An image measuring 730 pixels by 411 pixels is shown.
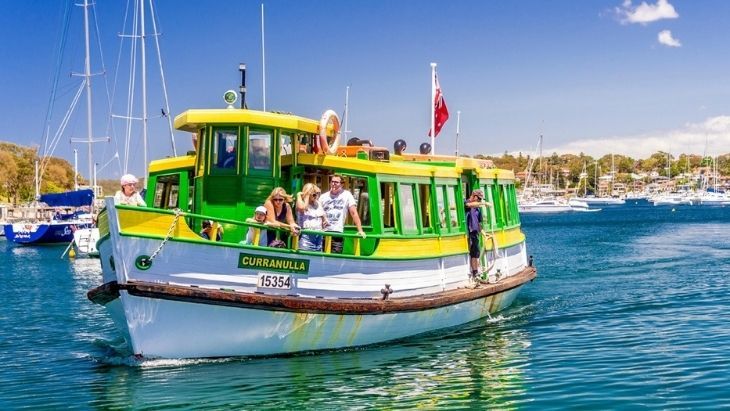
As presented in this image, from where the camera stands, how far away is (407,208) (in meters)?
14.6

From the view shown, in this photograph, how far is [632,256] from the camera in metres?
37.1

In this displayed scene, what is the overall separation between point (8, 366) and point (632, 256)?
29.3 m

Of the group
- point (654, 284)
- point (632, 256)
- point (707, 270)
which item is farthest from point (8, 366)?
point (632, 256)

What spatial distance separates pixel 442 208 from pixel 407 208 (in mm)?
1298

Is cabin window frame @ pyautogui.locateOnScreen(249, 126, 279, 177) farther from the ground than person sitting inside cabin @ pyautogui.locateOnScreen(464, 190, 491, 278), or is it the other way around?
cabin window frame @ pyautogui.locateOnScreen(249, 126, 279, 177)

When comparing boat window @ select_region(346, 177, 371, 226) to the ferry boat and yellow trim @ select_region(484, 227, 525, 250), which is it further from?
yellow trim @ select_region(484, 227, 525, 250)

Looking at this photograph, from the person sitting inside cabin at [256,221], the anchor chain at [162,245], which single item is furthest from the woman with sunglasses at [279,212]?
the anchor chain at [162,245]

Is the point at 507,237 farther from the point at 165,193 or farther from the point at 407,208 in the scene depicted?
the point at 165,193

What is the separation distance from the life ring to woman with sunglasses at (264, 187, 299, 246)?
152 centimetres

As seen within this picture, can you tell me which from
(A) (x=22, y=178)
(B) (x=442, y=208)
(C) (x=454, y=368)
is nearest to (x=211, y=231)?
(C) (x=454, y=368)

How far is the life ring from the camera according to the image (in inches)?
553

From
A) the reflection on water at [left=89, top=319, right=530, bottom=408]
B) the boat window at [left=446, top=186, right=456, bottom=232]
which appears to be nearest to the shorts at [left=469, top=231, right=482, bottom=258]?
the boat window at [left=446, top=186, right=456, bottom=232]

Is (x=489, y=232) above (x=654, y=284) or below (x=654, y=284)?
→ above

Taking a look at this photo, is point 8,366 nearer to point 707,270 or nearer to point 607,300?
point 607,300
